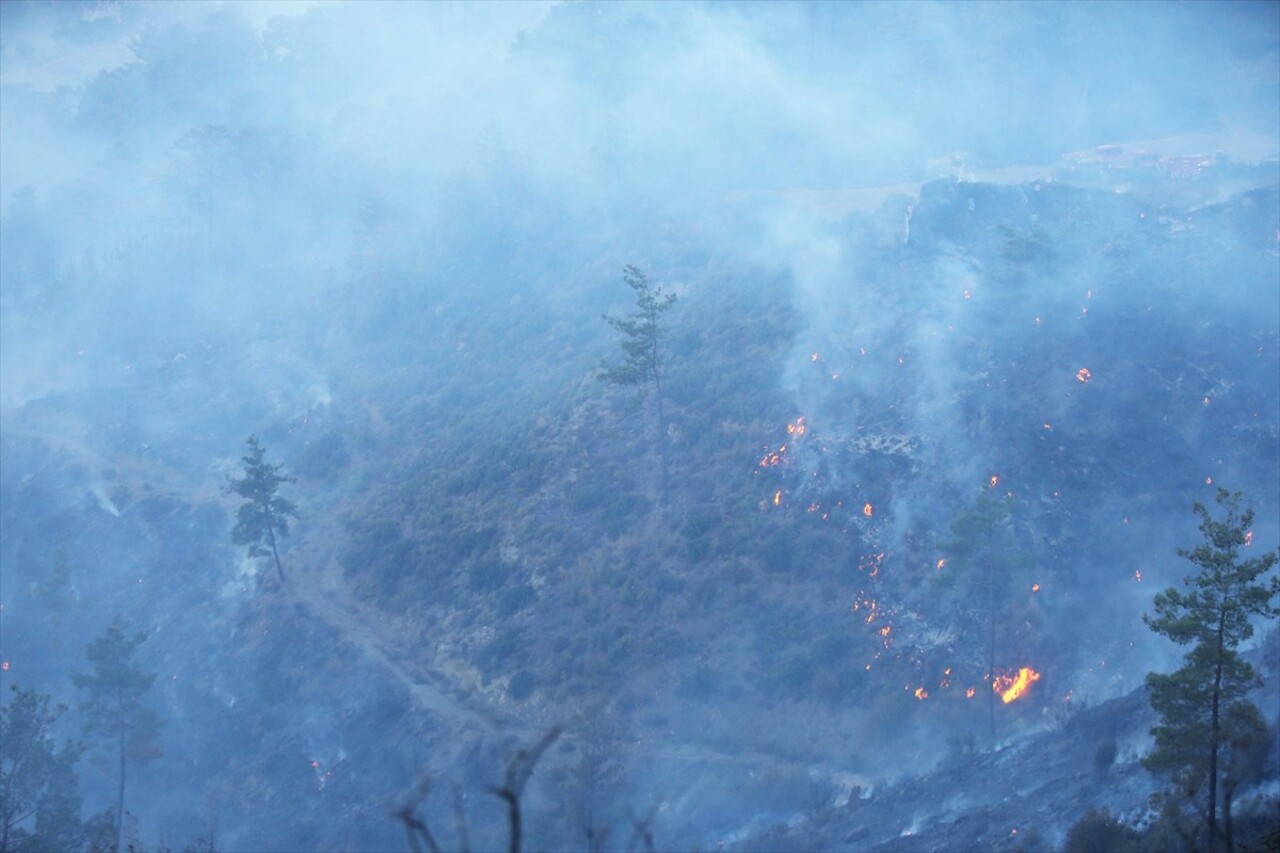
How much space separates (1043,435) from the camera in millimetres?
37625

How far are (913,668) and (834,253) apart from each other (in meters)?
26.8

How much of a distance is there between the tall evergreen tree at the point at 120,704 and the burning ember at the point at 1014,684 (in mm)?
32450

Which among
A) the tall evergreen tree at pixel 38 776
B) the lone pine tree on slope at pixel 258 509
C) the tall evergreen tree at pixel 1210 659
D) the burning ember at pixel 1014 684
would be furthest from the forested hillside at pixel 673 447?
the tall evergreen tree at pixel 1210 659

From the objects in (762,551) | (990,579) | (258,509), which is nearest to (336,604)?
(258,509)

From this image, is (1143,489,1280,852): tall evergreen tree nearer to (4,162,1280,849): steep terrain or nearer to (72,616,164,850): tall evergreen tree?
(4,162,1280,849): steep terrain

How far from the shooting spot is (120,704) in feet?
120

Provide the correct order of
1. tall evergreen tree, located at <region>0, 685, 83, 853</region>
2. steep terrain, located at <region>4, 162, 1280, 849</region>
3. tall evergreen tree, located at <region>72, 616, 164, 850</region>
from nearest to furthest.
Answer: tall evergreen tree, located at <region>0, 685, 83, 853</region> < steep terrain, located at <region>4, 162, 1280, 849</region> < tall evergreen tree, located at <region>72, 616, 164, 850</region>

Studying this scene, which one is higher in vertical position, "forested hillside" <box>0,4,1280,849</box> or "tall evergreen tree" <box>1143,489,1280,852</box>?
"forested hillside" <box>0,4,1280,849</box>

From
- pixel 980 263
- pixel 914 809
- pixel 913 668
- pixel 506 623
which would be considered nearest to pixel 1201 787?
pixel 914 809

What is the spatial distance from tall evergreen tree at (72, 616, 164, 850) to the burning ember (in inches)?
1278

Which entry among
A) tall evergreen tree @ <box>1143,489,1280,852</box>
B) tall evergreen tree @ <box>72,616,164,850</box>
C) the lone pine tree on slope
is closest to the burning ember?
tall evergreen tree @ <box>1143,489,1280,852</box>

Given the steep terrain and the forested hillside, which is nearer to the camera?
the steep terrain

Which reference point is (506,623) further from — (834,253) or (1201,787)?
(834,253)

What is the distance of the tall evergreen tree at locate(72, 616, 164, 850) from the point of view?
3591cm
